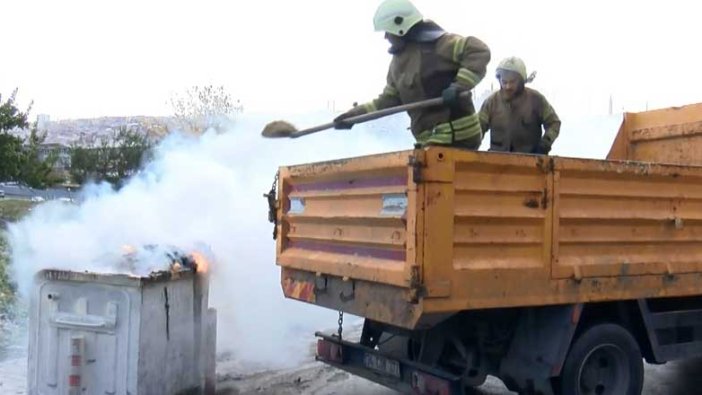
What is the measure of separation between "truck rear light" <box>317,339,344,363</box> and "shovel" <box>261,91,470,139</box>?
1561 mm

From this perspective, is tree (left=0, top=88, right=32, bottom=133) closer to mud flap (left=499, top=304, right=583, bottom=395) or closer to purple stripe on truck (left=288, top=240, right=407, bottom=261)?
purple stripe on truck (left=288, top=240, right=407, bottom=261)

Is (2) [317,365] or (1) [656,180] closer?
(1) [656,180]

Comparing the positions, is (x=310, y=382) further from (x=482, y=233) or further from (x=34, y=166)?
(x=34, y=166)

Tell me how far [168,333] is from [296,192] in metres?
1.41

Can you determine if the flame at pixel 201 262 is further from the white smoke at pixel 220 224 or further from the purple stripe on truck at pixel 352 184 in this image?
the purple stripe on truck at pixel 352 184

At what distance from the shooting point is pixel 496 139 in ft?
21.4

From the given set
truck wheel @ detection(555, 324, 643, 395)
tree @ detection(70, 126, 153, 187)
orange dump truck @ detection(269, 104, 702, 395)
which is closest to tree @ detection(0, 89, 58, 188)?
tree @ detection(70, 126, 153, 187)

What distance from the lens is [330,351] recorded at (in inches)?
224

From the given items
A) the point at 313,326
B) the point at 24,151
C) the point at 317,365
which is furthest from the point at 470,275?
the point at 24,151

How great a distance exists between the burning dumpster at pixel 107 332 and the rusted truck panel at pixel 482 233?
3.08 ft

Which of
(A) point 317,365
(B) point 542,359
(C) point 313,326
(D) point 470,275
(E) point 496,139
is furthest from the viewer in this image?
(C) point 313,326

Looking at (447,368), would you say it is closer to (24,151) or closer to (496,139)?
(496,139)

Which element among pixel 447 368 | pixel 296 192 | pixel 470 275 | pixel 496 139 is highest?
pixel 496 139

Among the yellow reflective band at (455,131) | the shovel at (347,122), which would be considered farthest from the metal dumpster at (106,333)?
the yellow reflective band at (455,131)
